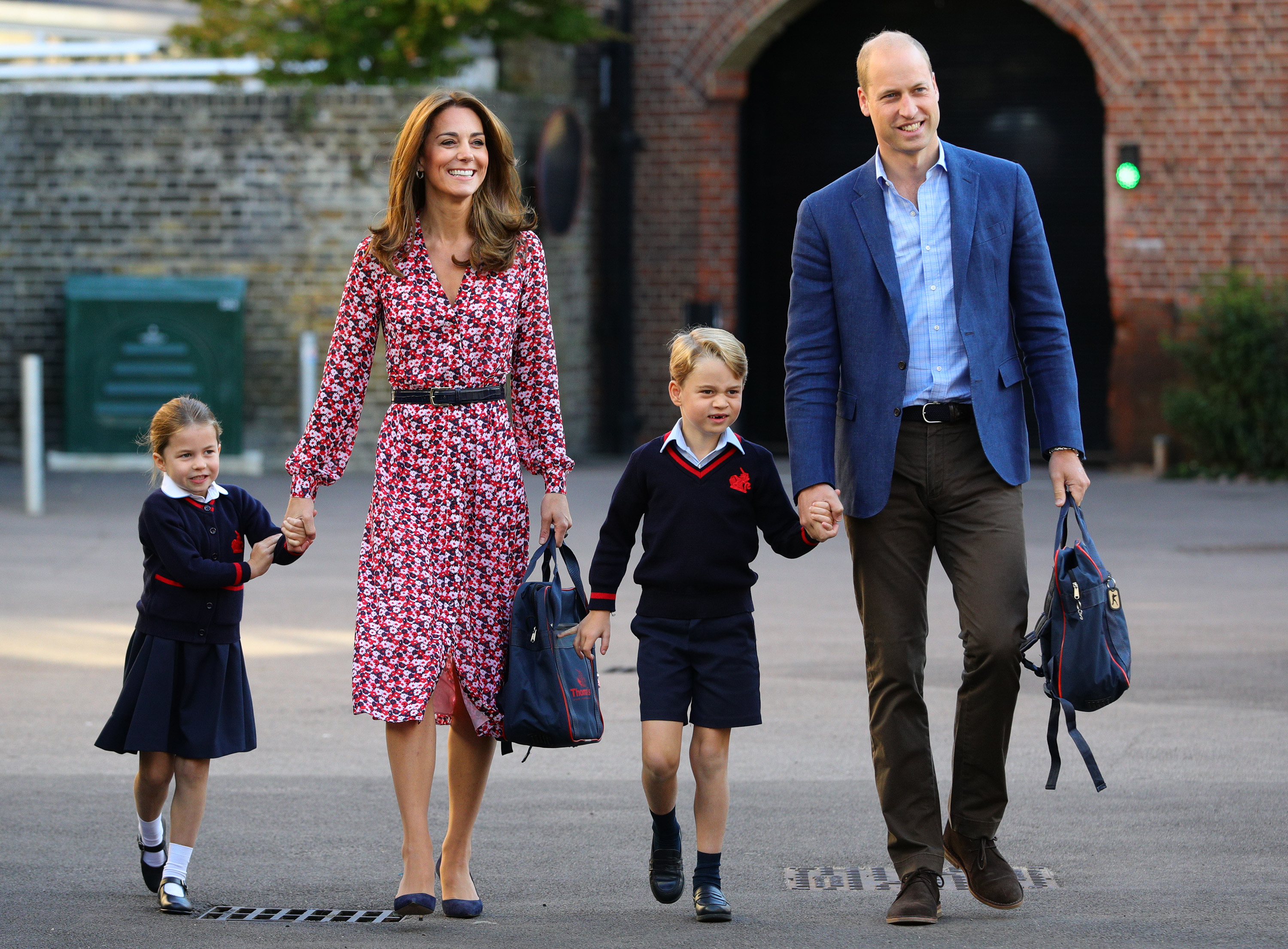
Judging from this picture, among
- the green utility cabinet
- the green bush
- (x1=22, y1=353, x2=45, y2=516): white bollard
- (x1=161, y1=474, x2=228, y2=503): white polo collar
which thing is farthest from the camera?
the green utility cabinet

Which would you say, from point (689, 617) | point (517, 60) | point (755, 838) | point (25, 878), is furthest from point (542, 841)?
point (517, 60)

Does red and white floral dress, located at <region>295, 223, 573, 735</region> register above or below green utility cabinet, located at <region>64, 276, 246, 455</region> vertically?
below

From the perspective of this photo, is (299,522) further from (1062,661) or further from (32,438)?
(32,438)

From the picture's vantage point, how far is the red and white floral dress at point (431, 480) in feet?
14.9

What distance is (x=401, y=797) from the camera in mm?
4508

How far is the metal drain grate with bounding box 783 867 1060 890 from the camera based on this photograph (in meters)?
4.80

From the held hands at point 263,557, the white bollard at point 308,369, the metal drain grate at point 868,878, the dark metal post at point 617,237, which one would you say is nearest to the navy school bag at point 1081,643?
the metal drain grate at point 868,878

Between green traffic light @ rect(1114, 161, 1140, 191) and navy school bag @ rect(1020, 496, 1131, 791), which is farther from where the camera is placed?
green traffic light @ rect(1114, 161, 1140, 191)

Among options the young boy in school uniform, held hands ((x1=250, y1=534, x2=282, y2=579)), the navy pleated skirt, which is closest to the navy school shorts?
the young boy in school uniform

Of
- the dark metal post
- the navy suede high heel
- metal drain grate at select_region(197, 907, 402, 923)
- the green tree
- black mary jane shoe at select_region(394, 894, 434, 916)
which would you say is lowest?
metal drain grate at select_region(197, 907, 402, 923)

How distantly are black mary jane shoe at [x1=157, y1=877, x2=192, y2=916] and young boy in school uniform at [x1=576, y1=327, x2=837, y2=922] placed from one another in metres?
1.19

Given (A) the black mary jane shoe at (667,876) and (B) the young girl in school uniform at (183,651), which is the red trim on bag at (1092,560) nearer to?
(A) the black mary jane shoe at (667,876)

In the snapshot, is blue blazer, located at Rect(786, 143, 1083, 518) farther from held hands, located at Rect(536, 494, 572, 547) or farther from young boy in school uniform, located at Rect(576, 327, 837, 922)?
held hands, located at Rect(536, 494, 572, 547)

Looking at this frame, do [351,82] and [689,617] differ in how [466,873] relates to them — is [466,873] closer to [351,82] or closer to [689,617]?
[689,617]
